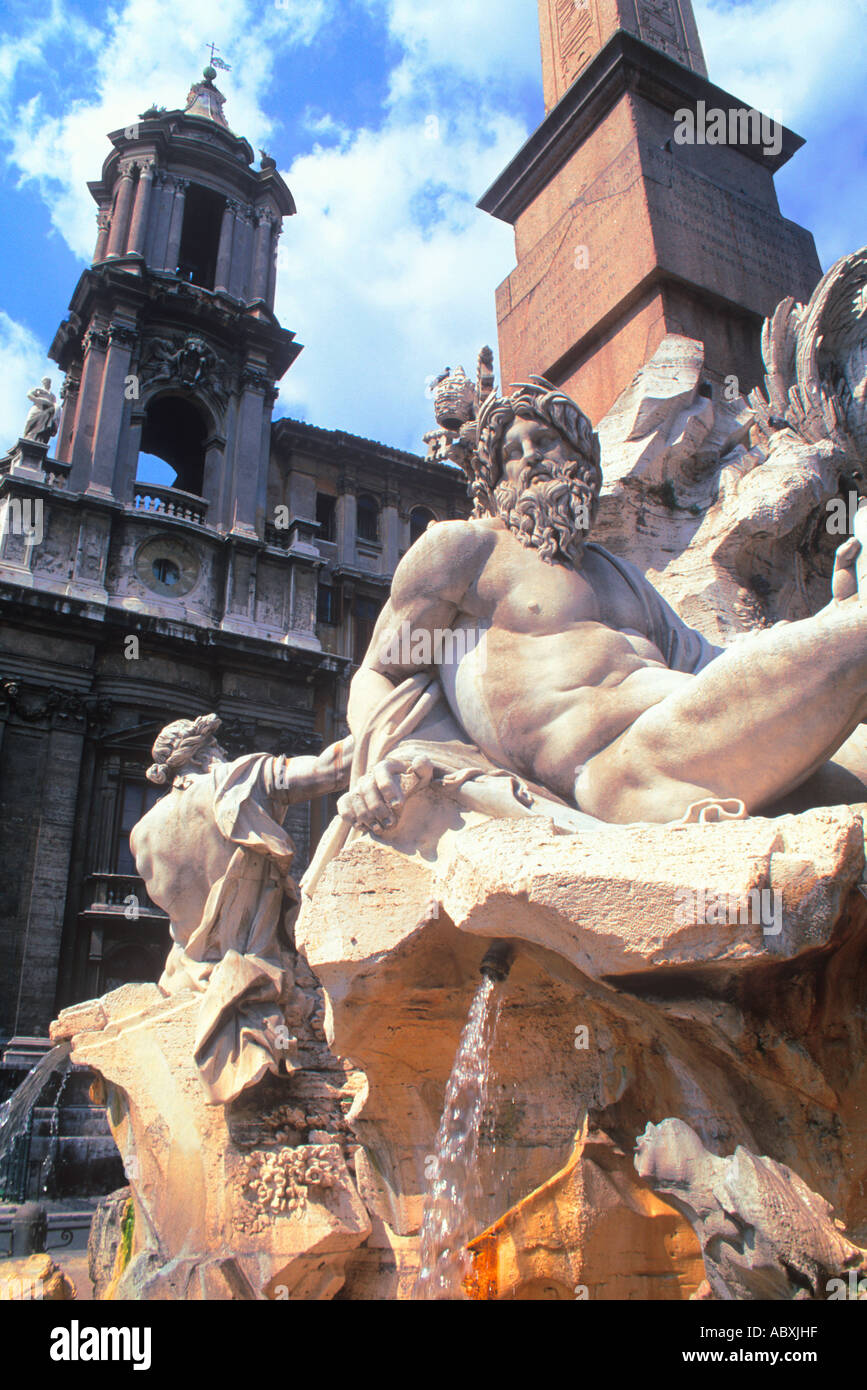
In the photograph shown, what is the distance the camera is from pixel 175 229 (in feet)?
78.9

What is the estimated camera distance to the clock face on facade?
67.9ft

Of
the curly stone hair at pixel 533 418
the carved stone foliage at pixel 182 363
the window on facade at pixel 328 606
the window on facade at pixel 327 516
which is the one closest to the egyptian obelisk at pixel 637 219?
the curly stone hair at pixel 533 418

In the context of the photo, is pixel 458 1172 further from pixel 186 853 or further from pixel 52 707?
pixel 52 707

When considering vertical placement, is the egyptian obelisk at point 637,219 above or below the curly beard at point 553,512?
above

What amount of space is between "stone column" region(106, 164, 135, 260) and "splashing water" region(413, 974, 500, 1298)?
2423 cm

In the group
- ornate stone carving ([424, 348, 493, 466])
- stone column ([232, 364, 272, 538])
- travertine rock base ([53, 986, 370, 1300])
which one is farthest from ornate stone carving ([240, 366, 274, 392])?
travertine rock base ([53, 986, 370, 1300])

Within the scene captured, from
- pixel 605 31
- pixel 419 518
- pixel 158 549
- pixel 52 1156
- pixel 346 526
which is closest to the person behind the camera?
pixel 605 31

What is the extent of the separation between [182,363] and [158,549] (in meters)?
4.88

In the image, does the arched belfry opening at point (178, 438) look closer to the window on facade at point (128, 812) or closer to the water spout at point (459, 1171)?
the window on facade at point (128, 812)

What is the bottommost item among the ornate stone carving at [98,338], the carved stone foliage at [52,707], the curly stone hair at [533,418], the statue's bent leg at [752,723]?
the statue's bent leg at [752,723]

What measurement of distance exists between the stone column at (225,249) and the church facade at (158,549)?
3.4 inches

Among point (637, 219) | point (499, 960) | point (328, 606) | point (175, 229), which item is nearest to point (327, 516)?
point (328, 606)

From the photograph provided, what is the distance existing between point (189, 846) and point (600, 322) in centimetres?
342

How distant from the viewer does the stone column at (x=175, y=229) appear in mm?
23750
